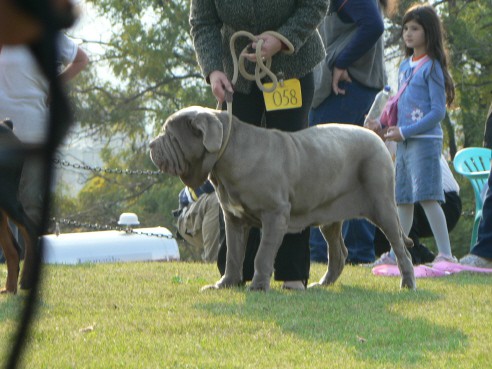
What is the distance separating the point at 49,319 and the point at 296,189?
1767 millimetres

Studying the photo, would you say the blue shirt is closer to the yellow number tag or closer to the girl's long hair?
the girl's long hair

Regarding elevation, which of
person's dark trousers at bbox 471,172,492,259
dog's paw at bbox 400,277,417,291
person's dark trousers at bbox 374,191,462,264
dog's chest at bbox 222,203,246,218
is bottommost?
person's dark trousers at bbox 374,191,462,264

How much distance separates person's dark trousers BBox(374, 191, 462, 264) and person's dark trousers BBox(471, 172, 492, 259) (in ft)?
2.33

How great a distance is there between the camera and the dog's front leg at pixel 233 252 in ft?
18.0

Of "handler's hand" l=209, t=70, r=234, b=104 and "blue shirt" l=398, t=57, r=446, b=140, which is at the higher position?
"handler's hand" l=209, t=70, r=234, b=104

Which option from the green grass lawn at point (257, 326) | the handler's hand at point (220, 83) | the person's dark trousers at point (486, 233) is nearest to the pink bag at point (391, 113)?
the person's dark trousers at point (486, 233)

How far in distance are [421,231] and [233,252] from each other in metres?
3.33

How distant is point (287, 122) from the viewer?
5.59 metres

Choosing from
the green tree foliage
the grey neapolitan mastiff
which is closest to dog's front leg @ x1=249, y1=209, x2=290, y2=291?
the grey neapolitan mastiff

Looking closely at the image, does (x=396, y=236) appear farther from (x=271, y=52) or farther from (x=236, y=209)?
(x=271, y=52)

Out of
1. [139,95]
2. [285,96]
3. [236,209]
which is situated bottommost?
[139,95]

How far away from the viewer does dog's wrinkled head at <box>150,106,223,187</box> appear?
5195mm

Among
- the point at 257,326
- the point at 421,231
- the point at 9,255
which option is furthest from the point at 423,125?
the point at 9,255

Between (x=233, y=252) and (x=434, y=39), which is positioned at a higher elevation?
(x=434, y=39)
